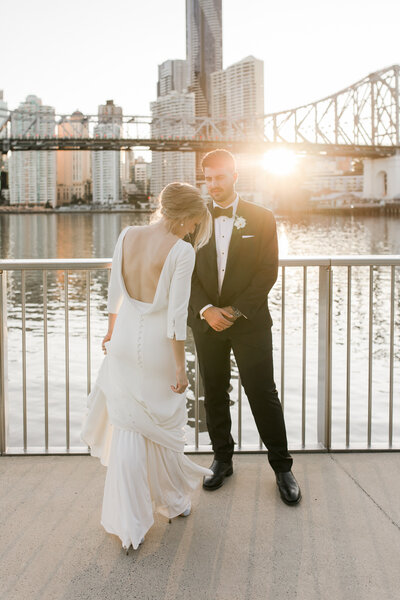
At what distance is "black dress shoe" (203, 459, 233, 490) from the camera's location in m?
2.52

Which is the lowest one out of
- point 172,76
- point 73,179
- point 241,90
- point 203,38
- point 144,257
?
point 144,257

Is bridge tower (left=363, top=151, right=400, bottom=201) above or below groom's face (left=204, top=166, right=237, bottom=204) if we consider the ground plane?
above

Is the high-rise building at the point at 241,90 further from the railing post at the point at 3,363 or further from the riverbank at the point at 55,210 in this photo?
the railing post at the point at 3,363

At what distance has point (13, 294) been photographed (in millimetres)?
16531

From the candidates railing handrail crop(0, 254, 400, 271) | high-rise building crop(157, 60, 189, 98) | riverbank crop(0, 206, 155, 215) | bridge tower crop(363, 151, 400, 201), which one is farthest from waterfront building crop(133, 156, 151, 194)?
high-rise building crop(157, 60, 189, 98)

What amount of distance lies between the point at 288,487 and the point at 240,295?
2.49 feet

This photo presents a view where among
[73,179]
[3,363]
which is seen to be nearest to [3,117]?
[73,179]

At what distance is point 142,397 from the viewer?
206 cm

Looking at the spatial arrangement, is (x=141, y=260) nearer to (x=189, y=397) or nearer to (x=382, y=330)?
(x=189, y=397)

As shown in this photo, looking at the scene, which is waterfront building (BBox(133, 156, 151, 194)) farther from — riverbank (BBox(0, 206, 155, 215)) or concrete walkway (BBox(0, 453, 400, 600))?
concrete walkway (BBox(0, 453, 400, 600))

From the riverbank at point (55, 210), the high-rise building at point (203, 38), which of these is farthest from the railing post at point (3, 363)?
the high-rise building at point (203, 38)

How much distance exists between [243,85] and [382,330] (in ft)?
264

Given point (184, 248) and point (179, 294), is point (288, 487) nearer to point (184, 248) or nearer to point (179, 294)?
point (179, 294)

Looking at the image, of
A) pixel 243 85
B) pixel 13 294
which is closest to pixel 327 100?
pixel 243 85
